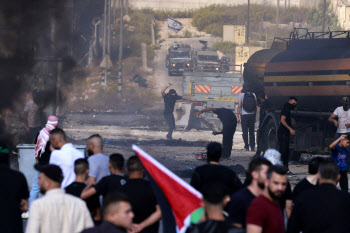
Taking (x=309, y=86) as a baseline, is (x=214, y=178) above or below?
below

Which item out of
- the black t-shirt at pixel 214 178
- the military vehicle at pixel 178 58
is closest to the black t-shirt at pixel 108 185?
the black t-shirt at pixel 214 178

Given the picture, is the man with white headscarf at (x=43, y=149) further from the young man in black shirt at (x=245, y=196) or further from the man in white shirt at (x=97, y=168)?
the young man in black shirt at (x=245, y=196)

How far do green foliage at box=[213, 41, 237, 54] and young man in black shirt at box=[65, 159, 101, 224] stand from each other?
59402 millimetres

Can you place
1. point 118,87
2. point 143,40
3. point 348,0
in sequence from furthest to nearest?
point 348,0 → point 143,40 → point 118,87

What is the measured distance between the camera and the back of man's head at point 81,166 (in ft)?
21.0

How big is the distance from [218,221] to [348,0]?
238 feet

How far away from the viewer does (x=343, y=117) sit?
13.5 m

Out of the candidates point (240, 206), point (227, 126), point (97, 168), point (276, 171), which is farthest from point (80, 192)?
point (227, 126)

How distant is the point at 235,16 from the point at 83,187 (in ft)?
250

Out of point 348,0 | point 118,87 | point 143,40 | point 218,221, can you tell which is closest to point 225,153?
point 218,221

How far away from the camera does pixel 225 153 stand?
1630 cm

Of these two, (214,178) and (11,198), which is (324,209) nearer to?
(214,178)

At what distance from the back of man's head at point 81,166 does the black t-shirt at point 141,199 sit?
611 millimetres

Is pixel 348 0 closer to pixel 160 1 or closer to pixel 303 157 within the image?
pixel 160 1
